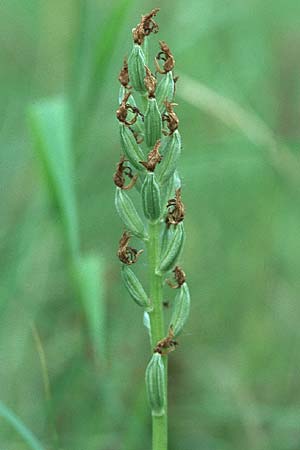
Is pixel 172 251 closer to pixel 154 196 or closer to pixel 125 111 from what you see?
pixel 154 196

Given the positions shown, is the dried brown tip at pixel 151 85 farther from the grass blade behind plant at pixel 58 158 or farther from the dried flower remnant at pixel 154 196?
the grass blade behind plant at pixel 58 158

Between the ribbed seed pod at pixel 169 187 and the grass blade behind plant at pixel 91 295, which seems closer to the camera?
the ribbed seed pod at pixel 169 187

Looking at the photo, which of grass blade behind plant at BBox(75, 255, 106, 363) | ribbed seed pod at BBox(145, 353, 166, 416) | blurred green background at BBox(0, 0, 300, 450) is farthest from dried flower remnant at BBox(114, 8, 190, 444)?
grass blade behind plant at BBox(75, 255, 106, 363)

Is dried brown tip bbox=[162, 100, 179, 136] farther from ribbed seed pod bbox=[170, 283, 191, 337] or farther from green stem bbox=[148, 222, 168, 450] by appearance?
ribbed seed pod bbox=[170, 283, 191, 337]

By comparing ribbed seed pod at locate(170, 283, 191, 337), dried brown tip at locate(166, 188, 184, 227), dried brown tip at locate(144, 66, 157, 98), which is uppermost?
dried brown tip at locate(144, 66, 157, 98)

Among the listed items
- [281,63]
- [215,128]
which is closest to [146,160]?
[215,128]

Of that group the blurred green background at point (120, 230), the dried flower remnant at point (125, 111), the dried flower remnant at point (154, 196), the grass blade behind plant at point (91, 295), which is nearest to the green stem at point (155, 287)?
the dried flower remnant at point (154, 196)
